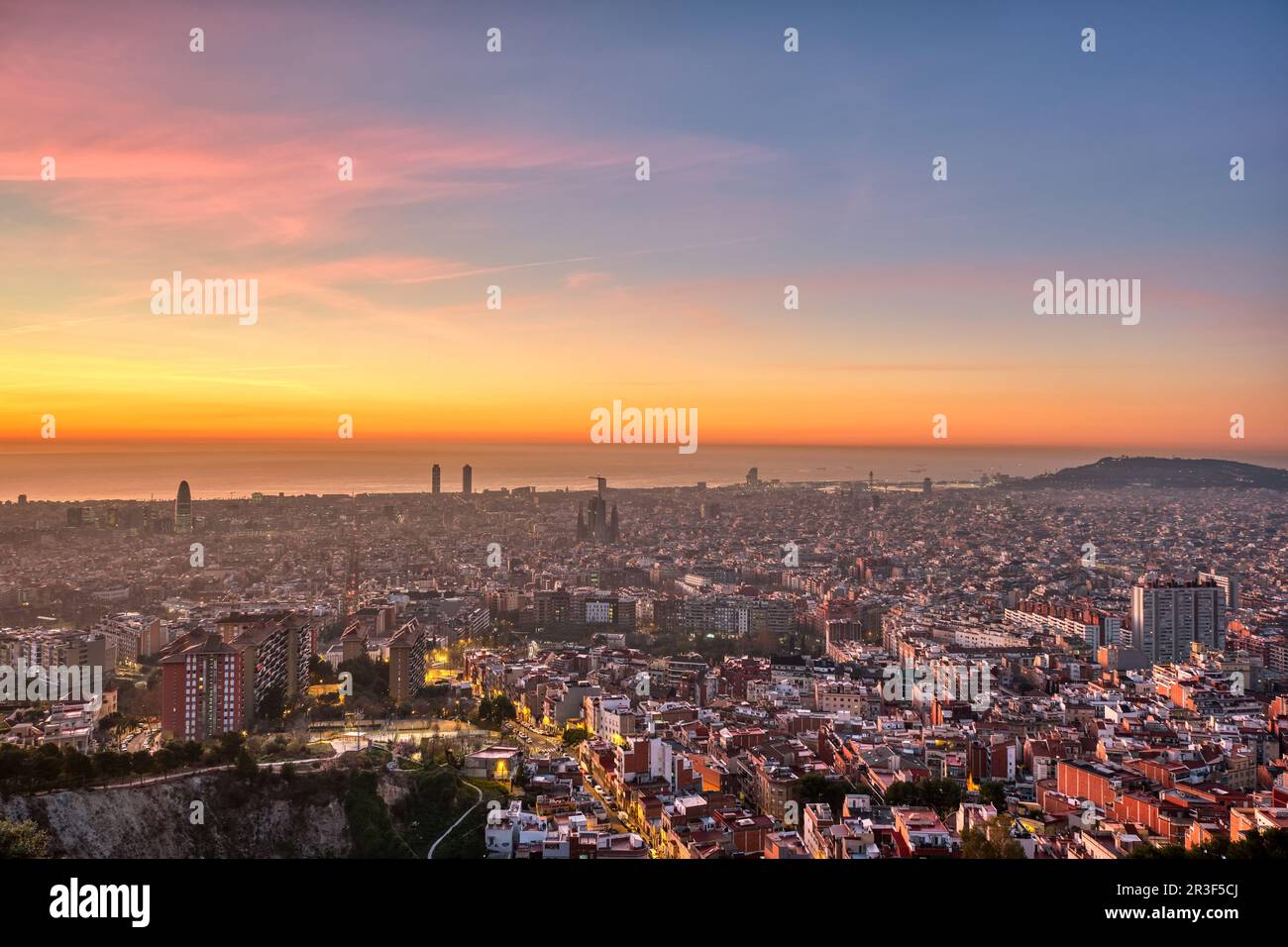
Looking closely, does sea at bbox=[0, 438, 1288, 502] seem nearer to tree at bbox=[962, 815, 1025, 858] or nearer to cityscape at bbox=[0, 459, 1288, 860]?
cityscape at bbox=[0, 459, 1288, 860]

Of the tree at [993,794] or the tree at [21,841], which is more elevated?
the tree at [21,841]

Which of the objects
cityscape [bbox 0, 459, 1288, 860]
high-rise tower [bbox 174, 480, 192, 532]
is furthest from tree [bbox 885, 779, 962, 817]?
high-rise tower [bbox 174, 480, 192, 532]

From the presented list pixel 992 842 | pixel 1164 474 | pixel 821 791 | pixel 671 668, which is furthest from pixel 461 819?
pixel 1164 474

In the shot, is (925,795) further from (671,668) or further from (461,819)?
(671,668)

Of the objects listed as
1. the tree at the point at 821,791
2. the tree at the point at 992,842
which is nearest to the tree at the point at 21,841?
the tree at the point at 992,842

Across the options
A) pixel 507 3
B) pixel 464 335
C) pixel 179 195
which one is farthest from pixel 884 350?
pixel 179 195

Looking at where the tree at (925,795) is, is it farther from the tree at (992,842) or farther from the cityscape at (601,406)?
the tree at (992,842)
